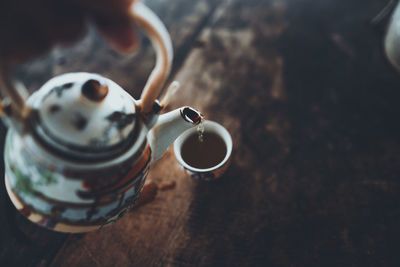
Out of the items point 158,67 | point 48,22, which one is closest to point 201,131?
point 158,67

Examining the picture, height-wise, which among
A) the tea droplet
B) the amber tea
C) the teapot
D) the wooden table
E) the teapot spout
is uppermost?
the teapot

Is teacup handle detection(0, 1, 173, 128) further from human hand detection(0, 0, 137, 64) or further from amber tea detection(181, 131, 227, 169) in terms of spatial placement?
amber tea detection(181, 131, 227, 169)

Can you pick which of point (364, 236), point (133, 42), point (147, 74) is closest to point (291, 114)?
point (364, 236)

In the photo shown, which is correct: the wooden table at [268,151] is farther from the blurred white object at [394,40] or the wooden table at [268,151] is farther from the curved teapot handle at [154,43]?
the curved teapot handle at [154,43]

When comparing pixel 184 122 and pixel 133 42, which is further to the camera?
pixel 184 122

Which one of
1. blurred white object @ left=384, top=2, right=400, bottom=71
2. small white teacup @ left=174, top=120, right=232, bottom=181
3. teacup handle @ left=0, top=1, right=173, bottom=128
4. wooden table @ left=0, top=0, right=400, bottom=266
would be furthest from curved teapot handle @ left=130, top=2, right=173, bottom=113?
blurred white object @ left=384, top=2, right=400, bottom=71

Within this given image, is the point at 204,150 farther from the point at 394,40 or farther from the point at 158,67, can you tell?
the point at 394,40

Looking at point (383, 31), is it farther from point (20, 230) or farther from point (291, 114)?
point (20, 230)
